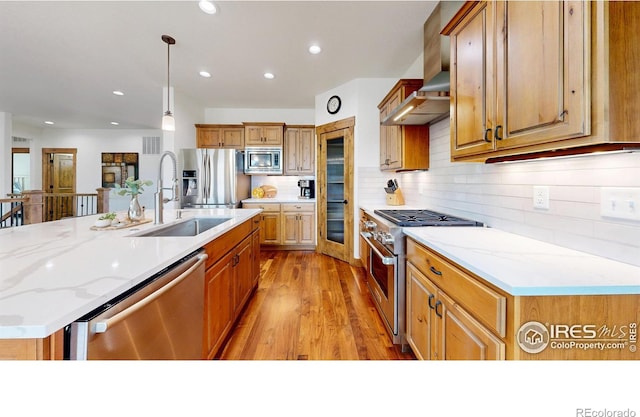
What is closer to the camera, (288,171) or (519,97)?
(519,97)

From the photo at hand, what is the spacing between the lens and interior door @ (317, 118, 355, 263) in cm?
402

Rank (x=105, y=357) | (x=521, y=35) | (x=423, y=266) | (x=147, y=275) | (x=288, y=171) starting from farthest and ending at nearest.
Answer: (x=288, y=171) < (x=423, y=266) < (x=521, y=35) < (x=147, y=275) < (x=105, y=357)

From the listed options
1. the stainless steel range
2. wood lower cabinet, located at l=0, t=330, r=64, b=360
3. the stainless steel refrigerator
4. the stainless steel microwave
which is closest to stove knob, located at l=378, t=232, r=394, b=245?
the stainless steel range

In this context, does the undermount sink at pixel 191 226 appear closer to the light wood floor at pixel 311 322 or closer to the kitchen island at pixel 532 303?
the light wood floor at pixel 311 322

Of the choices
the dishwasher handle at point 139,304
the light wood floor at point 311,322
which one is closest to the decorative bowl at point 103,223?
the dishwasher handle at point 139,304

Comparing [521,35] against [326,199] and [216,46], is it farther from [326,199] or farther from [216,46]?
[326,199]

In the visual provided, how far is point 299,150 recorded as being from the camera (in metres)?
5.01

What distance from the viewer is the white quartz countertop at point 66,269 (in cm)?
62

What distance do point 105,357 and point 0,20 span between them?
3776 millimetres

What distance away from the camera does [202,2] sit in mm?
2258

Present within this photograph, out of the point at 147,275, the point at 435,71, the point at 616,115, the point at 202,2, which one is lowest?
the point at 147,275

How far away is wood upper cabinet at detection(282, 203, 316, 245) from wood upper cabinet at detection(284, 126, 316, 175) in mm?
697

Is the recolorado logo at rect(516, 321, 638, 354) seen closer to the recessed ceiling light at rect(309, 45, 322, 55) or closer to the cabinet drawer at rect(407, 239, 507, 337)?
the cabinet drawer at rect(407, 239, 507, 337)

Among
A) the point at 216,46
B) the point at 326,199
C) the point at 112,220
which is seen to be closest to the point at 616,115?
the point at 112,220
